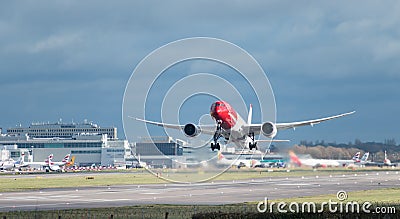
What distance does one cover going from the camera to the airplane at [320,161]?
129 metres

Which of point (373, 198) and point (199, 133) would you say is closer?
point (373, 198)

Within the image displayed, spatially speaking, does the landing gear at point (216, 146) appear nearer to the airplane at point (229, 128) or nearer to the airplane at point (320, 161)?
the airplane at point (229, 128)

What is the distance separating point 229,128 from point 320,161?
2755 inches

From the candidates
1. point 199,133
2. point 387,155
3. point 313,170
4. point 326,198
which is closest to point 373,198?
point 326,198

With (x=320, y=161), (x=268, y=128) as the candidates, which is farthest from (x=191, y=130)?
(x=320, y=161)

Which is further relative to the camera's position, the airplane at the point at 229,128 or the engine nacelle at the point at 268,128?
the engine nacelle at the point at 268,128

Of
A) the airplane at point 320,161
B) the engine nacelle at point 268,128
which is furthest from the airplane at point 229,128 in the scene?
the airplane at point 320,161

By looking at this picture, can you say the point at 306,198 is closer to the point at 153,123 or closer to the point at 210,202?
the point at 210,202

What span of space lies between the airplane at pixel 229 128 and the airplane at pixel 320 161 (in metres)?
30.3

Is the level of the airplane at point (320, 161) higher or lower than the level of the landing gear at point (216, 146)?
higher

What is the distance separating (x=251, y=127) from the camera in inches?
3654

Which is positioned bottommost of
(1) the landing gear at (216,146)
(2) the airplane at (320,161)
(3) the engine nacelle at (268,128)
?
(1) the landing gear at (216,146)

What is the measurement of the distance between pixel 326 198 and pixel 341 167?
98.4 metres

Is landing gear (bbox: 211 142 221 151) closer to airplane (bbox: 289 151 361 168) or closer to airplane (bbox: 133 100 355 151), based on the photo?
airplane (bbox: 133 100 355 151)
